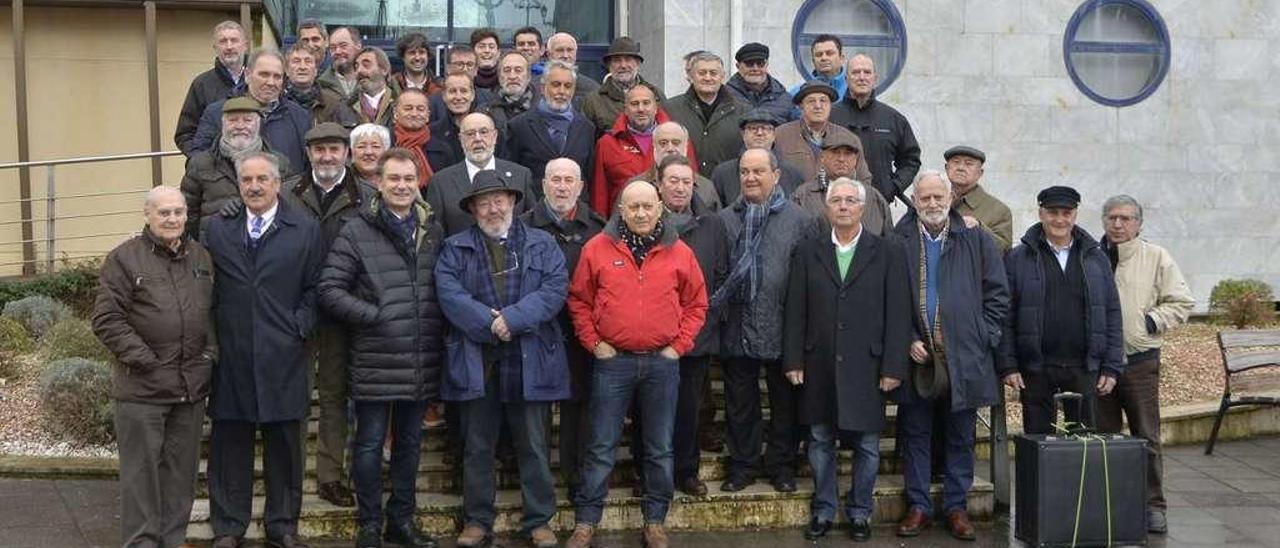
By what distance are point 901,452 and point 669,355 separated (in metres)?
1.73

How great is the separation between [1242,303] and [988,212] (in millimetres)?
6782

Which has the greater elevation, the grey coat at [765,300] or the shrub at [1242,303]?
the grey coat at [765,300]

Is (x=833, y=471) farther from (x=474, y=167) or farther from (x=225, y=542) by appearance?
(x=225, y=542)

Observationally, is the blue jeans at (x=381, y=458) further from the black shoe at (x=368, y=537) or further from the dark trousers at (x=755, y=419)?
the dark trousers at (x=755, y=419)

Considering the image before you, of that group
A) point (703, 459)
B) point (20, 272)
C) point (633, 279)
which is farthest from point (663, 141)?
point (20, 272)

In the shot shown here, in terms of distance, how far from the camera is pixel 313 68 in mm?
9109

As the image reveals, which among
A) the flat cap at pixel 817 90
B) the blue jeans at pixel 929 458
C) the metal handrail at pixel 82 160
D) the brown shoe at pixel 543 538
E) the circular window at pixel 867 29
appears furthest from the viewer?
the circular window at pixel 867 29

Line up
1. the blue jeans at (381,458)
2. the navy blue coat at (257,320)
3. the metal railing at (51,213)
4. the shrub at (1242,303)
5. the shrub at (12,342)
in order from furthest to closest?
the shrub at (1242,303)
the metal railing at (51,213)
the shrub at (12,342)
the blue jeans at (381,458)
the navy blue coat at (257,320)

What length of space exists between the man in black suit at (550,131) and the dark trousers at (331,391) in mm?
1851

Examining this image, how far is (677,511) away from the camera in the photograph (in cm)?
809

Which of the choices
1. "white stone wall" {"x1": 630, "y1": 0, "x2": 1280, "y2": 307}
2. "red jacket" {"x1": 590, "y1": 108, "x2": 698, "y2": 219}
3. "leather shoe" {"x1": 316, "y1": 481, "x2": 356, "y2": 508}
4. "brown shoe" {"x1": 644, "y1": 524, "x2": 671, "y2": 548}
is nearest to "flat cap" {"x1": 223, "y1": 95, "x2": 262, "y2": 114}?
"leather shoe" {"x1": 316, "y1": 481, "x2": 356, "y2": 508}

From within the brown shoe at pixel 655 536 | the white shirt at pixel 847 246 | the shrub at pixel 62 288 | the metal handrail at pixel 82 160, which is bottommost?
the brown shoe at pixel 655 536

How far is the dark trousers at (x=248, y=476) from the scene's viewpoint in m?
7.31

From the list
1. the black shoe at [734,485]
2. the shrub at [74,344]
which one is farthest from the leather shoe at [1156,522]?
the shrub at [74,344]
